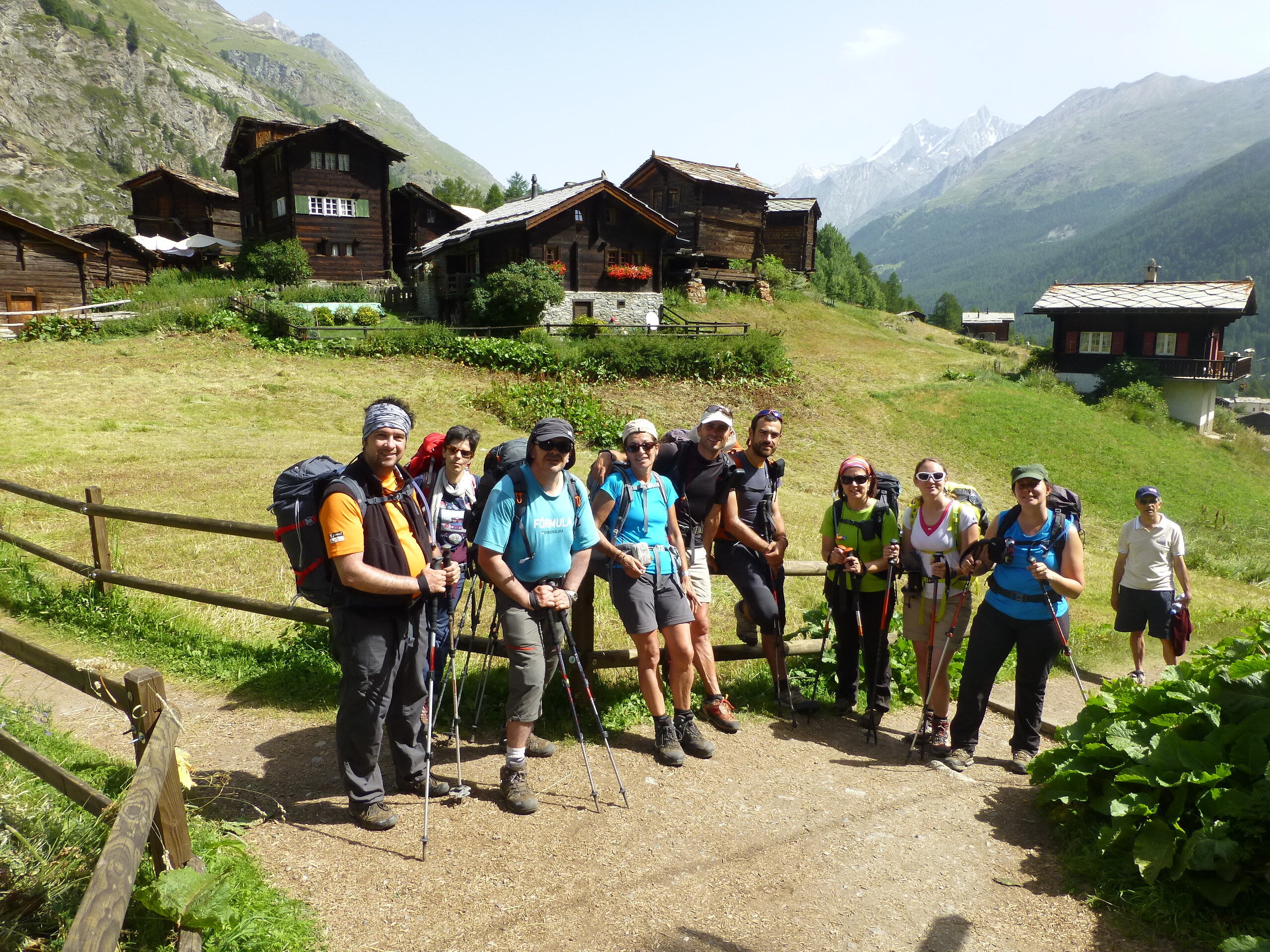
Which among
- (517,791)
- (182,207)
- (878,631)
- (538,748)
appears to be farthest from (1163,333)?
(182,207)

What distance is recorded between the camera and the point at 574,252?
123ft

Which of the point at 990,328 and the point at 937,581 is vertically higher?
the point at 990,328

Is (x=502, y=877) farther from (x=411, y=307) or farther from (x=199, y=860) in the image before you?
(x=411, y=307)

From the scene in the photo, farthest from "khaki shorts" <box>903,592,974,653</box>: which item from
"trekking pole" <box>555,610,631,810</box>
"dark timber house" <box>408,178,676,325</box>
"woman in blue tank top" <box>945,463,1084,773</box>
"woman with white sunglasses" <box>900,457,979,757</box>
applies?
"dark timber house" <box>408,178,676,325</box>

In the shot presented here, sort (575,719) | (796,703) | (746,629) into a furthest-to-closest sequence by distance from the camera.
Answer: (746,629)
(796,703)
(575,719)

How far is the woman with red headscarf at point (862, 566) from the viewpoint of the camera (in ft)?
20.0

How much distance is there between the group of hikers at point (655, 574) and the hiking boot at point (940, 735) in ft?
0.06

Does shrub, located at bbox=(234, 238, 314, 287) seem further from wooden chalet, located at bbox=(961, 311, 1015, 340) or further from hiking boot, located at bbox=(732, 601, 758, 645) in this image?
wooden chalet, located at bbox=(961, 311, 1015, 340)

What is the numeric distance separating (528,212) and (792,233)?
28.5 metres

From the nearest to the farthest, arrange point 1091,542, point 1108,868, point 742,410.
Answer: point 1108,868 < point 1091,542 < point 742,410

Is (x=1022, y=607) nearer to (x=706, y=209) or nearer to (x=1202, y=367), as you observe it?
(x=1202, y=367)

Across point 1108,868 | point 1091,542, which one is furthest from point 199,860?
point 1091,542

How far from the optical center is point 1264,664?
14.5 feet

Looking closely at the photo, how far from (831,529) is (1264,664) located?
275 centimetres
